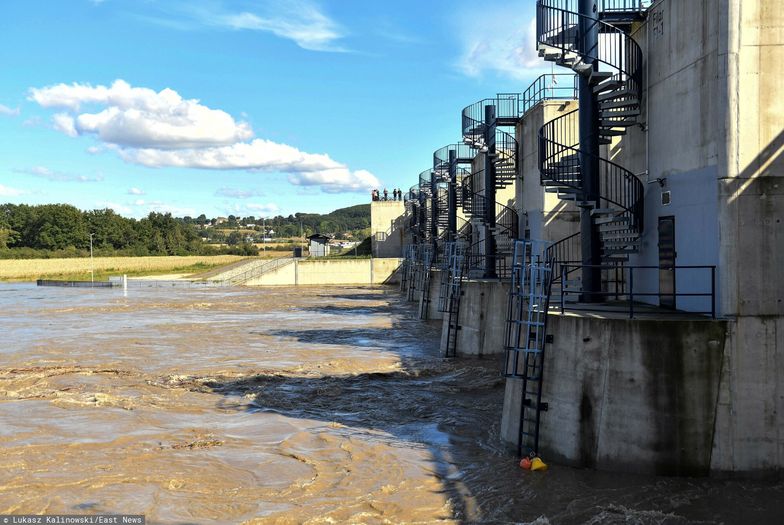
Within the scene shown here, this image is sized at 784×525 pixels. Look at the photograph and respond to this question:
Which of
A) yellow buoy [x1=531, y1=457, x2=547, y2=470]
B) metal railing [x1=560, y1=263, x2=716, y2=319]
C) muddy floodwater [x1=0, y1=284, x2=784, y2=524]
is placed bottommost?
muddy floodwater [x1=0, y1=284, x2=784, y2=524]

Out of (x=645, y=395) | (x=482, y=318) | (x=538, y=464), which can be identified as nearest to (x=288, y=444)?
(x=538, y=464)

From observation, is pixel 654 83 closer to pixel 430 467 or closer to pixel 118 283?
pixel 430 467

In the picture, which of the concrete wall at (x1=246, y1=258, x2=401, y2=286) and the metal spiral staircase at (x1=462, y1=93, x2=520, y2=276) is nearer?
the metal spiral staircase at (x1=462, y1=93, x2=520, y2=276)

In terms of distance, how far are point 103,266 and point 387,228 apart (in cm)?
4345

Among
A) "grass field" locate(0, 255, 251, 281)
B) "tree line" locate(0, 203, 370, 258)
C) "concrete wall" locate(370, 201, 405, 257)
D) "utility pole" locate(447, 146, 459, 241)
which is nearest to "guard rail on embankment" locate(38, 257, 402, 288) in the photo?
"concrete wall" locate(370, 201, 405, 257)

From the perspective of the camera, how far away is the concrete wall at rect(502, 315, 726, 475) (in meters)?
9.70

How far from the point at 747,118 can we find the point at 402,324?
23043mm

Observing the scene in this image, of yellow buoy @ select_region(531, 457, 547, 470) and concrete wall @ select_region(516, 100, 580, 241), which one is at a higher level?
concrete wall @ select_region(516, 100, 580, 241)

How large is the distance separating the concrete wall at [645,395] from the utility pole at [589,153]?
3.47 metres

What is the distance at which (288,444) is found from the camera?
41.7ft

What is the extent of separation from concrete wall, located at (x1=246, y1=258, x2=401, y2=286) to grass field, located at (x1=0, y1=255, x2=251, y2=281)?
66.5 ft

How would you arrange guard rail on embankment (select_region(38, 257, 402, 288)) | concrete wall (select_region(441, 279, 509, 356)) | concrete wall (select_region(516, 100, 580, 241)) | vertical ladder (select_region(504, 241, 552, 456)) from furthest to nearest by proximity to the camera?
guard rail on embankment (select_region(38, 257, 402, 288)), concrete wall (select_region(441, 279, 509, 356)), concrete wall (select_region(516, 100, 580, 241)), vertical ladder (select_region(504, 241, 552, 456))

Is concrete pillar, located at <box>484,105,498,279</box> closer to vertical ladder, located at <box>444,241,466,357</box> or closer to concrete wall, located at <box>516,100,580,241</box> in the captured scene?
concrete wall, located at <box>516,100,580,241</box>

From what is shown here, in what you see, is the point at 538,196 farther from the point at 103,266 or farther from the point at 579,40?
the point at 103,266
